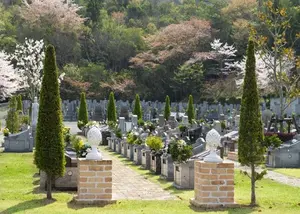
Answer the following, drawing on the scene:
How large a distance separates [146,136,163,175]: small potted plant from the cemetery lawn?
0.99 m

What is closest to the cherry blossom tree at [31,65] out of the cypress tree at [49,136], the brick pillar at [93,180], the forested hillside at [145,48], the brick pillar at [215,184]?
the forested hillside at [145,48]

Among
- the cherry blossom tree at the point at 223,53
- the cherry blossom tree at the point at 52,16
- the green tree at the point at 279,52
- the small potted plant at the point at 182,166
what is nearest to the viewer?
the small potted plant at the point at 182,166

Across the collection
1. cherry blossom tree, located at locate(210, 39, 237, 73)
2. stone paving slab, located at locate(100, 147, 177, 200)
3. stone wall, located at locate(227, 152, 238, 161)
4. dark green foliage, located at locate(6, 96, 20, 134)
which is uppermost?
cherry blossom tree, located at locate(210, 39, 237, 73)

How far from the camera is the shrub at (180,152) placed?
1542cm

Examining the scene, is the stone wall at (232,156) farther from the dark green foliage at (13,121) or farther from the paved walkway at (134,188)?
the dark green foliage at (13,121)

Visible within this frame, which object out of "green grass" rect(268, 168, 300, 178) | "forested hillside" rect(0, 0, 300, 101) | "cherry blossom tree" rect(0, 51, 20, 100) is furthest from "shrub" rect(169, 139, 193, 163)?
"forested hillside" rect(0, 0, 300, 101)

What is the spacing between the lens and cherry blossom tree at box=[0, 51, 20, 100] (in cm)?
4709

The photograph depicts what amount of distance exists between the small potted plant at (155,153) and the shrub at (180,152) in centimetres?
255

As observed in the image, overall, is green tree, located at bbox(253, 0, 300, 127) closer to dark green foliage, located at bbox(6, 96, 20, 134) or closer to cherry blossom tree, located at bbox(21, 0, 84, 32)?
dark green foliage, located at bbox(6, 96, 20, 134)

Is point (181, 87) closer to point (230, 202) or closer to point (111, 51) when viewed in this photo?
point (111, 51)

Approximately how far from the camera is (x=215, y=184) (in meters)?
11.4

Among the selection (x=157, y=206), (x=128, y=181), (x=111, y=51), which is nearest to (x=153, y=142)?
(x=128, y=181)

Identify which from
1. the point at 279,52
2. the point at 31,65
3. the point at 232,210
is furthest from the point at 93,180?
the point at 31,65

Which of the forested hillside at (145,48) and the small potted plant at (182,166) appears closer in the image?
the small potted plant at (182,166)
